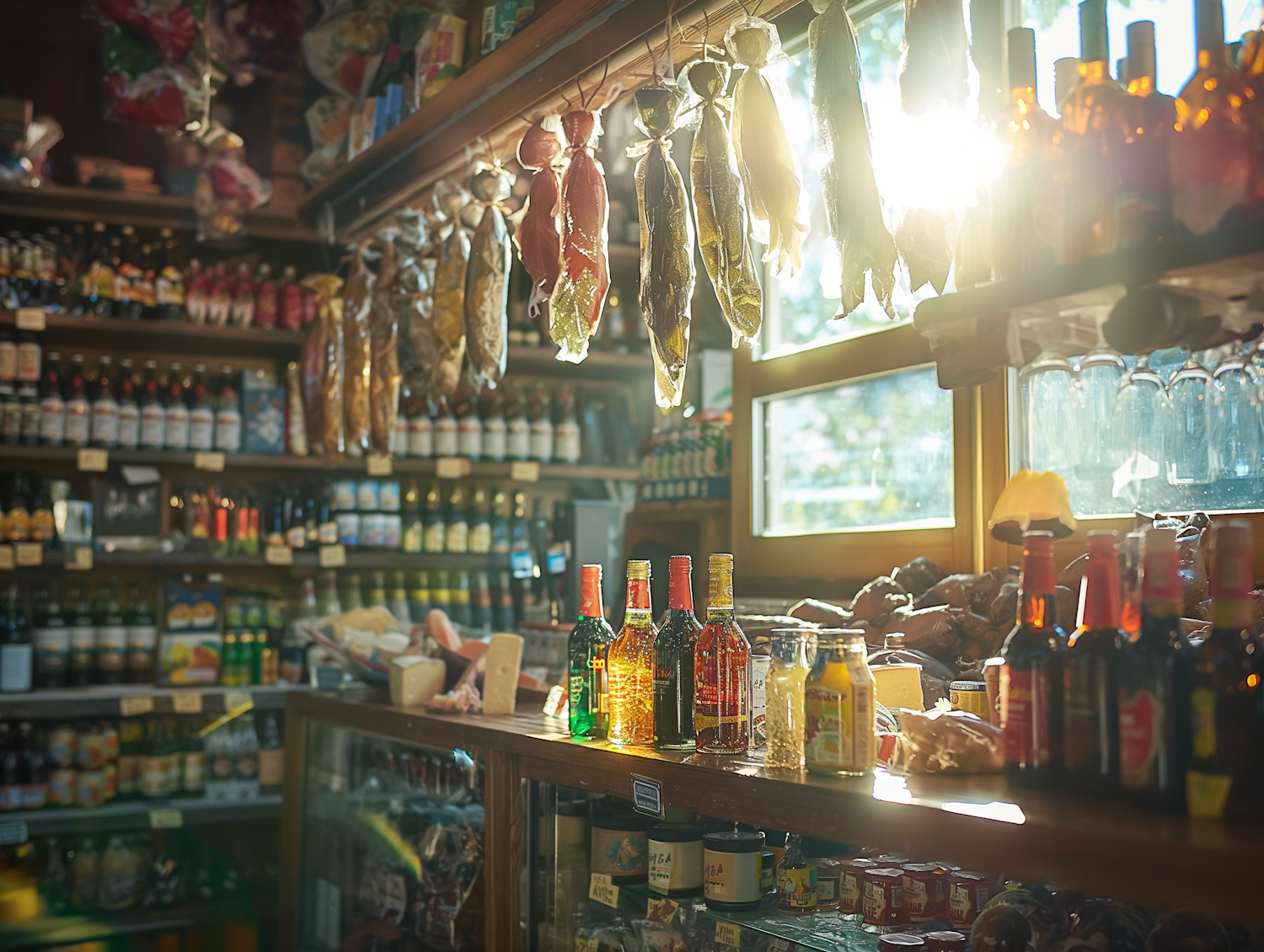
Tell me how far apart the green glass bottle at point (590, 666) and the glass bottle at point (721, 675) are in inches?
9.3

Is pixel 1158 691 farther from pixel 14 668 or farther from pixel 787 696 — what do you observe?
pixel 14 668

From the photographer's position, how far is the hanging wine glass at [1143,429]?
1315 millimetres

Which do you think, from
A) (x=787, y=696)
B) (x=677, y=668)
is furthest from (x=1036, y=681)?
(x=677, y=668)

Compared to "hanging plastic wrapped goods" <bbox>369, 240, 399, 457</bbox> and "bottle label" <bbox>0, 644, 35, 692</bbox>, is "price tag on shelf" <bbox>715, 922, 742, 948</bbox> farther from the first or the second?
"bottle label" <bbox>0, 644, 35, 692</bbox>

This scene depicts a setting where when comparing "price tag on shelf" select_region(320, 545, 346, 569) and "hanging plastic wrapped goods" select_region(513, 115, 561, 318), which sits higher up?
"hanging plastic wrapped goods" select_region(513, 115, 561, 318)

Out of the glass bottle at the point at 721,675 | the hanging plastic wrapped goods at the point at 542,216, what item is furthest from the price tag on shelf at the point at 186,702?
the glass bottle at the point at 721,675

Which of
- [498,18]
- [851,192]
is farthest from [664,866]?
[498,18]

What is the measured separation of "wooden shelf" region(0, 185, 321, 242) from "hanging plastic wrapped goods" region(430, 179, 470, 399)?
5.90ft

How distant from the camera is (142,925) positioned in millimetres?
3662

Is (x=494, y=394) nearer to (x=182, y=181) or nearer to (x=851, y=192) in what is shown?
(x=182, y=181)

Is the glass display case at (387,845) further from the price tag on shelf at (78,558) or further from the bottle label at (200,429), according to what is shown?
the bottle label at (200,429)

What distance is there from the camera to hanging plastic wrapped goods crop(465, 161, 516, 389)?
243 centimetres

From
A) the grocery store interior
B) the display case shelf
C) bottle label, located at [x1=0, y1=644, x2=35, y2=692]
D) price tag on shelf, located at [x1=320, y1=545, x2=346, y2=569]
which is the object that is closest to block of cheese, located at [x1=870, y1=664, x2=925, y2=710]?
the grocery store interior

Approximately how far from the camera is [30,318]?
3.74 m
